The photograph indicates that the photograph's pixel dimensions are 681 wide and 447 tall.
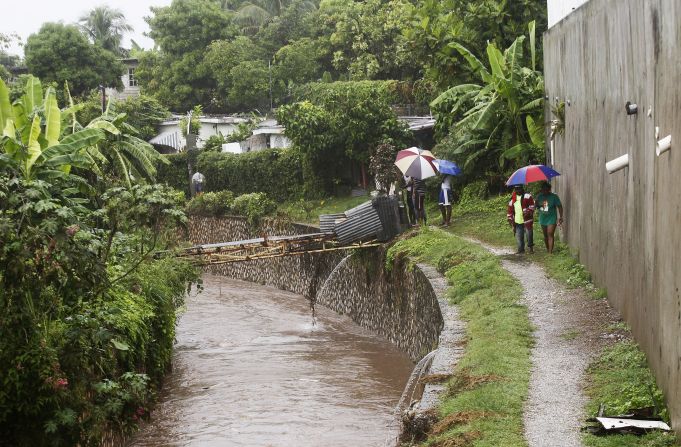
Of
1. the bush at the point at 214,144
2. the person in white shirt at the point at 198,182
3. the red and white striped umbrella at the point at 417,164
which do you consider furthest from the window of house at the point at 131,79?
the red and white striped umbrella at the point at 417,164

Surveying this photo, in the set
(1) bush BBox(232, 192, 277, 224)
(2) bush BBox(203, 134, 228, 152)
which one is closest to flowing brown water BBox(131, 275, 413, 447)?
(1) bush BBox(232, 192, 277, 224)

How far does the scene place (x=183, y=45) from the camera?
53.9 metres

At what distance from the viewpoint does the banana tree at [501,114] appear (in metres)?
23.5

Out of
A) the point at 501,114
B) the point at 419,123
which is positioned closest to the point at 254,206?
the point at 419,123

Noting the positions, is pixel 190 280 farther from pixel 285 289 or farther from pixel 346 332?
pixel 285 289

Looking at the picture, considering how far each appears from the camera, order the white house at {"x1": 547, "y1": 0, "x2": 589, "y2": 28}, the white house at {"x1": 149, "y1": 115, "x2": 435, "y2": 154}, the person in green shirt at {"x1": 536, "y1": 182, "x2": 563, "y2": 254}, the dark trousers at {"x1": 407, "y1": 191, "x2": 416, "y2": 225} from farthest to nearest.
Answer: the white house at {"x1": 149, "y1": 115, "x2": 435, "y2": 154}
the dark trousers at {"x1": 407, "y1": 191, "x2": 416, "y2": 225}
the white house at {"x1": 547, "y1": 0, "x2": 589, "y2": 28}
the person in green shirt at {"x1": 536, "y1": 182, "x2": 563, "y2": 254}

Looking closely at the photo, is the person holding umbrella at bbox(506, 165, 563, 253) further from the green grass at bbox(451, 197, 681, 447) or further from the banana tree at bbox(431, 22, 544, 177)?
the banana tree at bbox(431, 22, 544, 177)

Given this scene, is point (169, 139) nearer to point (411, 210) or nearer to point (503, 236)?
point (411, 210)

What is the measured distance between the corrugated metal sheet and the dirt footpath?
203 inches

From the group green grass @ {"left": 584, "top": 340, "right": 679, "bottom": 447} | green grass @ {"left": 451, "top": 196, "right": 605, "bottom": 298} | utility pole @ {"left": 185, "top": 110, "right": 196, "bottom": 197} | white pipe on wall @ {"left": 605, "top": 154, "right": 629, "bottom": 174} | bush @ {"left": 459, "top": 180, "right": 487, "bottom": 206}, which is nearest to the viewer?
green grass @ {"left": 584, "top": 340, "right": 679, "bottom": 447}

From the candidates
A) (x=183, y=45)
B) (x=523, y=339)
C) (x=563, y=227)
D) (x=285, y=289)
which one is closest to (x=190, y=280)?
(x=563, y=227)

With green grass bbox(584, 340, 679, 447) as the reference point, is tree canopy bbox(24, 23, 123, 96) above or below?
above

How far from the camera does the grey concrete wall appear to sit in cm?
846

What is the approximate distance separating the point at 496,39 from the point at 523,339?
16.4 meters
